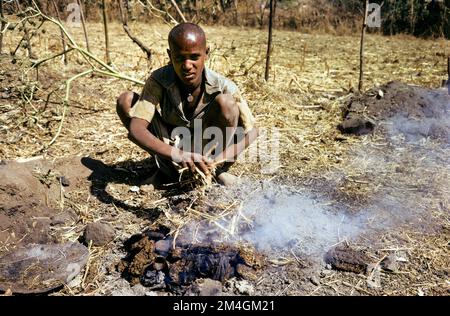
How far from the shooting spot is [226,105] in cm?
347

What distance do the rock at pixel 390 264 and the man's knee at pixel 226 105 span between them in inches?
56.4

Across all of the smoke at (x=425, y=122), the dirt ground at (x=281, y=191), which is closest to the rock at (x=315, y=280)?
the dirt ground at (x=281, y=191)

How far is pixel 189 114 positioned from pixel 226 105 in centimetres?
34

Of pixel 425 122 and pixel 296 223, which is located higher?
pixel 425 122

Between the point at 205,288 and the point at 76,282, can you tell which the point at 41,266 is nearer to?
the point at 76,282

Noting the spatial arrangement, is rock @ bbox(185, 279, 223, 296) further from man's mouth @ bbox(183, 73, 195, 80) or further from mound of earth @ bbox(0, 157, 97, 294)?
man's mouth @ bbox(183, 73, 195, 80)

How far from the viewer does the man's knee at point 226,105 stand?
3.47 metres

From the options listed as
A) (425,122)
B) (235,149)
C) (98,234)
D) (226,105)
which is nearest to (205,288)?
(98,234)

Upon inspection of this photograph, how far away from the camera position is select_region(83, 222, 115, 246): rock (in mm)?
3146

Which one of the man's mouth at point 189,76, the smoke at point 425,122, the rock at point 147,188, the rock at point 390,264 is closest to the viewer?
the rock at point 390,264

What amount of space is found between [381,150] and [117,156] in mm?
2428

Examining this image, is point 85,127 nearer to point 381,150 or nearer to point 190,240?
point 190,240

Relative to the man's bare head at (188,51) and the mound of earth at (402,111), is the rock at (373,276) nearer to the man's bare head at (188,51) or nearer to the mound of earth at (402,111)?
the man's bare head at (188,51)

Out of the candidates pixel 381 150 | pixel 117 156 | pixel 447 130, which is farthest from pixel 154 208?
pixel 447 130
